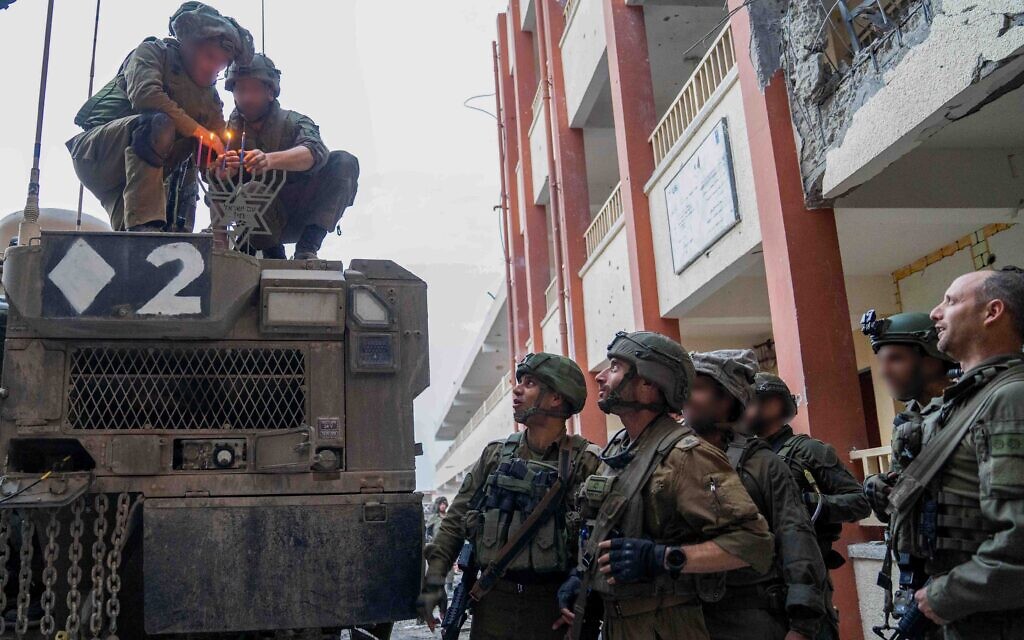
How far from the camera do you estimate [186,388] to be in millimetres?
3258

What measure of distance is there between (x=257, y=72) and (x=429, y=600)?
2680 mm

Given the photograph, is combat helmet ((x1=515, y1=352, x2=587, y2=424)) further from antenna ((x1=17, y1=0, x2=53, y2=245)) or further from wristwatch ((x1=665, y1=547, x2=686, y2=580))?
antenna ((x1=17, y1=0, x2=53, y2=245))

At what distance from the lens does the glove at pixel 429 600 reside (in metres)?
3.12

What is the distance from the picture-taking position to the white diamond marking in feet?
10.1

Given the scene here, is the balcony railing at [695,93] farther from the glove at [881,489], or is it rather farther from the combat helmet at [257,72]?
the glove at [881,489]

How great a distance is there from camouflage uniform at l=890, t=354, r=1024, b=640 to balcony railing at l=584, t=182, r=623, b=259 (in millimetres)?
7719

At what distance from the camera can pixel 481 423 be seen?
82.1 feet

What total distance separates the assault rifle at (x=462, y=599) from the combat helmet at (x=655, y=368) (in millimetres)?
1000

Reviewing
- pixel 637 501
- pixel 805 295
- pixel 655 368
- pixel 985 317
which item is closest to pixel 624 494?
pixel 637 501

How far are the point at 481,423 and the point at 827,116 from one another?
1974 cm

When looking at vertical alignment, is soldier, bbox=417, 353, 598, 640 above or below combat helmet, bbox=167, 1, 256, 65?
below

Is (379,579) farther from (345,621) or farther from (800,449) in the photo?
(800,449)

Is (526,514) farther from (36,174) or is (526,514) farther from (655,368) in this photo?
(36,174)

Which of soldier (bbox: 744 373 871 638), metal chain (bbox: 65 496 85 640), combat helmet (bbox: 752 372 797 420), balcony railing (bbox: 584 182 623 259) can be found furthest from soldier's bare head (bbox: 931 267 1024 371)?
balcony railing (bbox: 584 182 623 259)
